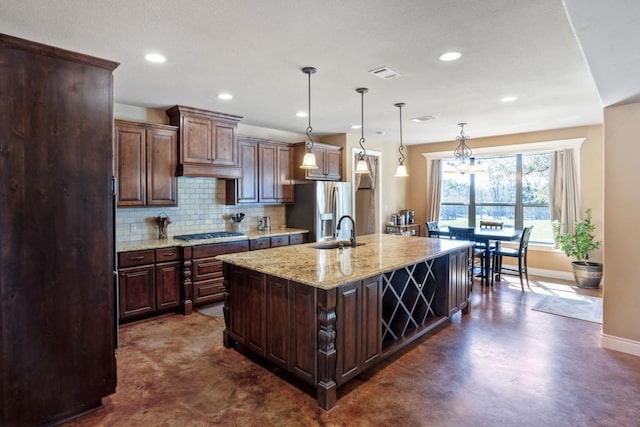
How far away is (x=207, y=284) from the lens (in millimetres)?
4496

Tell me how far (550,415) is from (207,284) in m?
3.72

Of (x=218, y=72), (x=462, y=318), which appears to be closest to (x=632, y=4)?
(x=218, y=72)

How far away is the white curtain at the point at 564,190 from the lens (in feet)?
19.1

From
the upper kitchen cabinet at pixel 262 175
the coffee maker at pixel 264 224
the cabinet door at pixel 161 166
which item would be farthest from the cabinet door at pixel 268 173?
the cabinet door at pixel 161 166

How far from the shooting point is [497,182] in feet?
22.5

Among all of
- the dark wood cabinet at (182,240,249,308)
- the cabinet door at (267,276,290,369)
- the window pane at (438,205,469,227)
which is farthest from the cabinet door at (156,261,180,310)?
the window pane at (438,205,469,227)

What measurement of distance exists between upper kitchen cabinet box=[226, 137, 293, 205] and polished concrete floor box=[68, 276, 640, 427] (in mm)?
2156

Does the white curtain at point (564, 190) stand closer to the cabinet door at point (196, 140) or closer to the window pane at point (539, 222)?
the window pane at point (539, 222)

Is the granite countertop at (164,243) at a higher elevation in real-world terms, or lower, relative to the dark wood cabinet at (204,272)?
higher

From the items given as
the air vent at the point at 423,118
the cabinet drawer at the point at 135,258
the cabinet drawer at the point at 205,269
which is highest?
the air vent at the point at 423,118

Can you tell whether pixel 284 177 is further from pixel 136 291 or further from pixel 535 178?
pixel 535 178

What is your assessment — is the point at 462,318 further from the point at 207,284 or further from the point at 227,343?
the point at 207,284

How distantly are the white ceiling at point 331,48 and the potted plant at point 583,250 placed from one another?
6.58 ft

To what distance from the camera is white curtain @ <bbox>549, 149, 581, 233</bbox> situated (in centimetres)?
583
